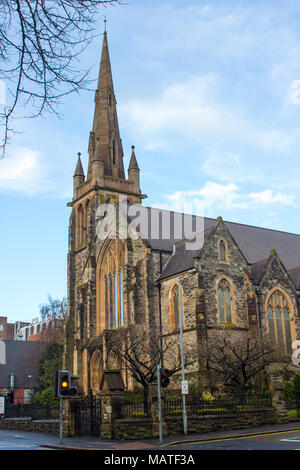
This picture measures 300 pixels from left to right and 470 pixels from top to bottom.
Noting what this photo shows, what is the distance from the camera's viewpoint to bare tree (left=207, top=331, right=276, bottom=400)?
27.7m

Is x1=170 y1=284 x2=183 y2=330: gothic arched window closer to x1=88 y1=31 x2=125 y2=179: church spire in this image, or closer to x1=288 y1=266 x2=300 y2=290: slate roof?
x1=288 y1=266 x2=300 y2=290: slate roof

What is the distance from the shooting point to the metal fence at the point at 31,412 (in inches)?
1294

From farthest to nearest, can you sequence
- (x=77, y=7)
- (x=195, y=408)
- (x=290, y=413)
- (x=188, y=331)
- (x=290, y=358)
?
(x=290, y=358)
(x=188, y=331)
(x=290, y=413)
(x=195, y=408)
(x=77, y=7)

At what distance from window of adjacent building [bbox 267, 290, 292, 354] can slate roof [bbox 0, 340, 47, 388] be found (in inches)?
1337

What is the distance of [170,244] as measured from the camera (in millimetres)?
39438

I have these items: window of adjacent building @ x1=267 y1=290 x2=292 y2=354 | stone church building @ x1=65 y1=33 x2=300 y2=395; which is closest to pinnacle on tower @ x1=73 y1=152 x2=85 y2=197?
stone church building @ x1=65 y1=33 x2=300 y2=395

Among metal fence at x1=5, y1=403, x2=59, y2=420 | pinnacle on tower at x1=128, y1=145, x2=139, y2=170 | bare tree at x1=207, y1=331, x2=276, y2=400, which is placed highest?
pinnacle on tower at x1=128, y1=145, x2=139, y2=170

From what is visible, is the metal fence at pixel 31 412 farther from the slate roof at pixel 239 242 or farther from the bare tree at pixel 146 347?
the slate roof at pixel 239 242

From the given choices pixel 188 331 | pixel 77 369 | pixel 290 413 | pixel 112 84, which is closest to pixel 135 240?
pixel 188 331

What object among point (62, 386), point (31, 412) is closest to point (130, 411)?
point (62, 386)

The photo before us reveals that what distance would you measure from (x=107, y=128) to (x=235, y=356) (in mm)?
30133

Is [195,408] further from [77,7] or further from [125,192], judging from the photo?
[125,192]

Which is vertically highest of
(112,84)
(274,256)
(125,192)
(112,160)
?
(112,84)
